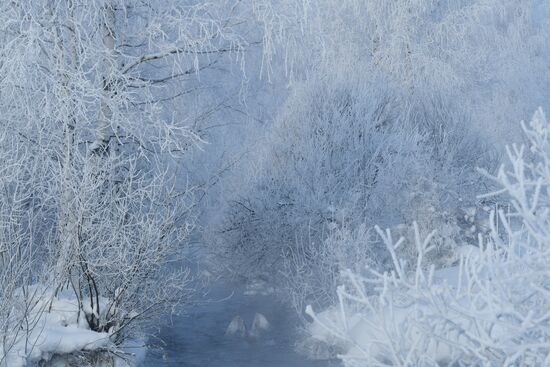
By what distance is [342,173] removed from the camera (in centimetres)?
1501

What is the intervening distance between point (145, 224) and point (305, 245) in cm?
694

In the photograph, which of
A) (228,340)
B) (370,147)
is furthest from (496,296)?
(370,147)

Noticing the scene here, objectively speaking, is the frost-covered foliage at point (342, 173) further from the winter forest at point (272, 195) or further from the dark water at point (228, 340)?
the dark water at point (228, 340)

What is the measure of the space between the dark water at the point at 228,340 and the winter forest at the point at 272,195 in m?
0.06

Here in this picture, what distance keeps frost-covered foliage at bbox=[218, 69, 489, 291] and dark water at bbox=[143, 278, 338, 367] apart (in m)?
0.93

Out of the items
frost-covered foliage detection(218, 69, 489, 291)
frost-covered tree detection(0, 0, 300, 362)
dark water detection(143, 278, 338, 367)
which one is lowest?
dark water detection(143, 278, 338, 367)

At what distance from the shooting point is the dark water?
39.4 ft

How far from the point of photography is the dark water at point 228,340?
1202 centimetres

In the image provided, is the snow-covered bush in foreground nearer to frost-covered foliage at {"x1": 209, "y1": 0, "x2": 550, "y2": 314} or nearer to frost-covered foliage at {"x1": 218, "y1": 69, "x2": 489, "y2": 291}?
frost-covered foliage at {"x1": 209, "y1": 0, "x2": 550, "y2": 314}

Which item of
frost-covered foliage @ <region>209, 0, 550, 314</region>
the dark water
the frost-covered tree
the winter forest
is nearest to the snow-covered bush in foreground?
the winter forest

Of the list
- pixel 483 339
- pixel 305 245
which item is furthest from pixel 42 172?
pixel 305 245

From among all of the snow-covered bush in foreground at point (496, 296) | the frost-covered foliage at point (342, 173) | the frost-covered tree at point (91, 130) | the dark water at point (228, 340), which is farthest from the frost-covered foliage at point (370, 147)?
the snow-covered bush in foreground at point (496, 296)

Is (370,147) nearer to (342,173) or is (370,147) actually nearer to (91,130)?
(342,173)

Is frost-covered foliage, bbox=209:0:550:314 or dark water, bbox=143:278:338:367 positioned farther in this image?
frost-covered foliage, bbox=209:0:550:314
